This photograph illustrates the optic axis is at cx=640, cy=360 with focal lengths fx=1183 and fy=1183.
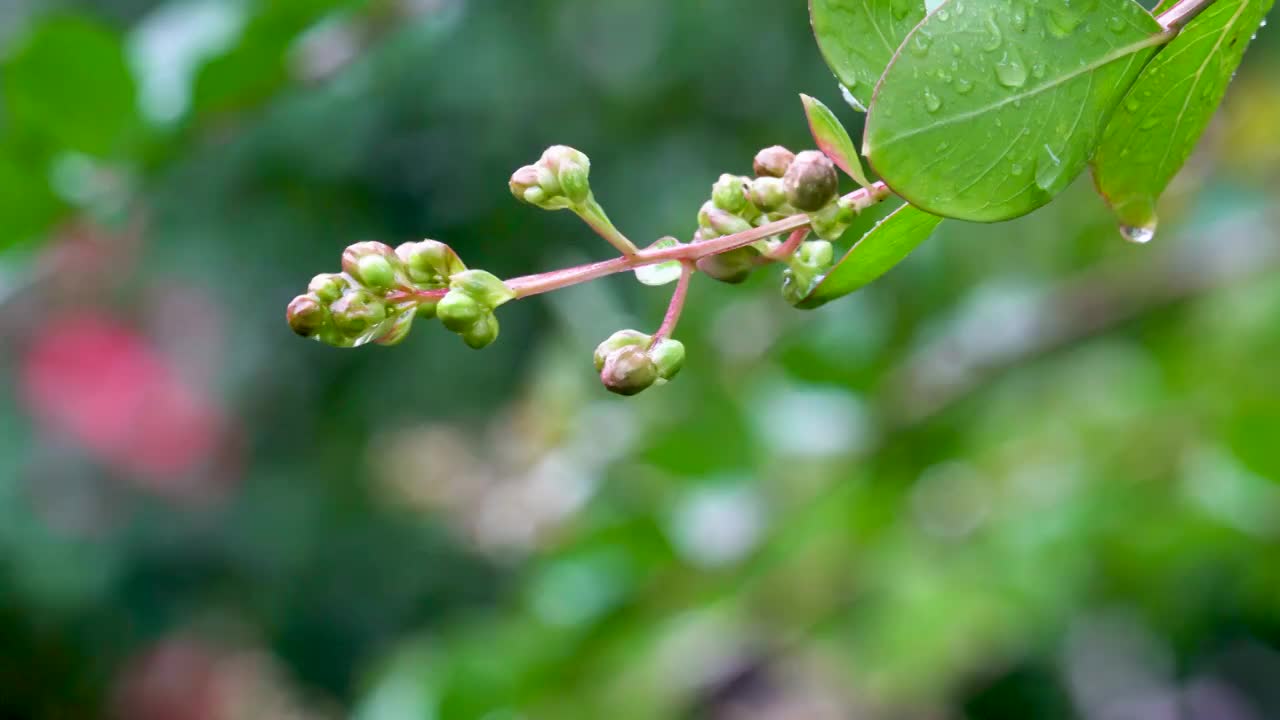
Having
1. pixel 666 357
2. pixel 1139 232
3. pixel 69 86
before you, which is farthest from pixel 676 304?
pixel 69 86

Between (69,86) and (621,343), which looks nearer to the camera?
(621,343)

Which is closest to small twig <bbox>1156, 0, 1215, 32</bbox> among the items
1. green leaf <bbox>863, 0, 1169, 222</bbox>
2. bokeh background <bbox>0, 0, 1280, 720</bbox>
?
green leaf <bbox>863, 0, 1169, 222</bbox>

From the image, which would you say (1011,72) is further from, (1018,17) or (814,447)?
(814,447)

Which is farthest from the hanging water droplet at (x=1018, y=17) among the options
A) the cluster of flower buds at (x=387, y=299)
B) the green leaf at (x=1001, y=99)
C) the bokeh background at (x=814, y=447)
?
the bokeh background at (x=814, y=447)

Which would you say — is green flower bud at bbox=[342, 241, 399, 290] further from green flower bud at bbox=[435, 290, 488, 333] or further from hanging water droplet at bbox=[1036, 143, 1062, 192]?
hanging water droplet at bbox=[1036, 143, 1062, 192]

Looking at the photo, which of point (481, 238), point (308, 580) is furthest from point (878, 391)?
point (308, 580)

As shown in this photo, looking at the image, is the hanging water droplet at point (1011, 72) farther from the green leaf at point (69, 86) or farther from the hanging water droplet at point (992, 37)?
the green leaf at point (69, 86)
